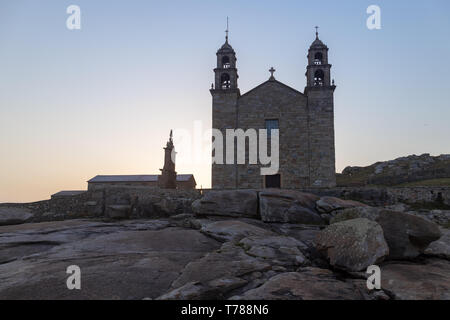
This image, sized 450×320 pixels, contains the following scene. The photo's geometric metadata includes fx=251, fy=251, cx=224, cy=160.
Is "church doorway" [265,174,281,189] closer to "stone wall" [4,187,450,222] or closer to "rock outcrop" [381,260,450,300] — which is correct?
"stone wall" [4,187,450,222]

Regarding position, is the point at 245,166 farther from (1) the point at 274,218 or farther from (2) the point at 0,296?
(2) the point at 0,296

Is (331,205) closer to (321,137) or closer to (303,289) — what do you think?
(303,289)

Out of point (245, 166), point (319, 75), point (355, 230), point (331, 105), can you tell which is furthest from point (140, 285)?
point (319, 75)

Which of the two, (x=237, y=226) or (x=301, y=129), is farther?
(x=301, y=129)

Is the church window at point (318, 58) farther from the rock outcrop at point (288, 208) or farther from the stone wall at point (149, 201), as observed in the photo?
the rock outcrop at point (288, 208)

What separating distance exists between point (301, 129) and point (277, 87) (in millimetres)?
4256

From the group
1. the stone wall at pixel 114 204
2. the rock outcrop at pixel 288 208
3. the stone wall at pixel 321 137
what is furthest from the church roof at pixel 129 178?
the rock outcrop at pixel 288 208

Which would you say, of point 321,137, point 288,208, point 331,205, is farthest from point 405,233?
point 321,137

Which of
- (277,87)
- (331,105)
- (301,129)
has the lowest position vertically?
(301,129)

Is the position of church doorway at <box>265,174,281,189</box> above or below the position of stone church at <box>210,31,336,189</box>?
below

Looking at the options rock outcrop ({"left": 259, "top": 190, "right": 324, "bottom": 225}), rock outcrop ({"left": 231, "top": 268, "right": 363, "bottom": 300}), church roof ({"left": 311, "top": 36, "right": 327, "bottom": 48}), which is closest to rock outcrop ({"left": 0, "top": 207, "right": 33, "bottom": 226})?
rock outcrop ({"left": 259, "top": 190, "right": 324, "bottom": 225})

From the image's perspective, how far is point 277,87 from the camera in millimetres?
21734

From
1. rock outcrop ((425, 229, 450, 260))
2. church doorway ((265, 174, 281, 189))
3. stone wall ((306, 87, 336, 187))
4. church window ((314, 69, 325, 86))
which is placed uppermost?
church window ((314, 69, 325, 86))

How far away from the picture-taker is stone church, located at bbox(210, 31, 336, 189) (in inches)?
794
